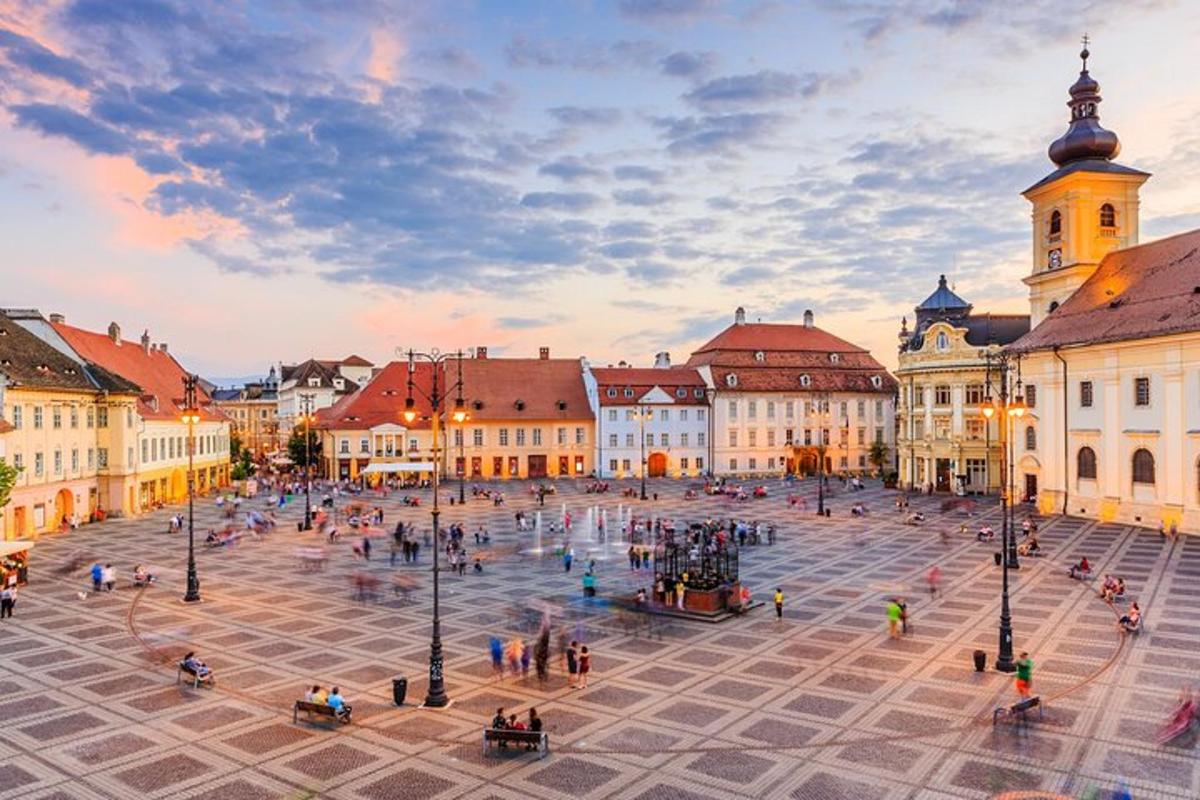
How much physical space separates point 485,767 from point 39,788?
7.99 meters

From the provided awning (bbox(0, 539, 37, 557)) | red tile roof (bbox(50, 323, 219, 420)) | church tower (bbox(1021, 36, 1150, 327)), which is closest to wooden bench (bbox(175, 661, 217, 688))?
awning (bbox(0, 539, 37, 557))

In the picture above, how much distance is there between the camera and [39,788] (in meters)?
15.4

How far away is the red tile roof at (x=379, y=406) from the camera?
79.0 meters

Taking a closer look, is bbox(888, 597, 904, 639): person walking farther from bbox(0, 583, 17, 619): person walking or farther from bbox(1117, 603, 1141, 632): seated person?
bbox(0, 583, 17, 619): person walking

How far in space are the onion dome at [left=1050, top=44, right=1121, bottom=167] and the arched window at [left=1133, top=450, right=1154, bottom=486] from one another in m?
22.8

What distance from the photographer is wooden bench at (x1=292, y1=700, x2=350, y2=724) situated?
60.5 ft

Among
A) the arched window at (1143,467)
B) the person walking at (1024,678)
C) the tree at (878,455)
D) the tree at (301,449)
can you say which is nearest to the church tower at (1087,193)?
the arched window at (1143,467)

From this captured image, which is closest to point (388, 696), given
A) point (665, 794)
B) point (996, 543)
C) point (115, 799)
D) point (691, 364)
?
point (115, 799)

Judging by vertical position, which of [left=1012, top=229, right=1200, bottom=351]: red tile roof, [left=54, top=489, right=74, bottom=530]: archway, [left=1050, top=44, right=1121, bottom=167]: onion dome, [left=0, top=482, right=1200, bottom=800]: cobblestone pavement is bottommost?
[left=0, top=482, right=1200, bottom=800]: cobblestone pavement

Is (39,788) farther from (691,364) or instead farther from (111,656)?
(691,364)

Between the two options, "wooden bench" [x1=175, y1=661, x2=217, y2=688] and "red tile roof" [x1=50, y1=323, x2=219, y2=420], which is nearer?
"wooden bench" [x1=175, y1=661, x2=217, y2=688]

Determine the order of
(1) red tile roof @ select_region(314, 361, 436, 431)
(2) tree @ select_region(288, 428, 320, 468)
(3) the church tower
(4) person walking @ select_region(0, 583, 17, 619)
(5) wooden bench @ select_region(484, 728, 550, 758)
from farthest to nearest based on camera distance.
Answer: (2) tree @ select_region(288, 428, 320, 468), (1) red tile roof @ select_region(314, 361, 436, 431), (3) the church tower, (4) person walking @ select_region(0, 583, 17, 619), (5) wooden bench @ select_region(484, 728, 550, 758)

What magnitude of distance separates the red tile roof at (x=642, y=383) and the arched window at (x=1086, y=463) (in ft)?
121

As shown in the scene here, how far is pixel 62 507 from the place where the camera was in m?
50.6
